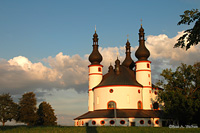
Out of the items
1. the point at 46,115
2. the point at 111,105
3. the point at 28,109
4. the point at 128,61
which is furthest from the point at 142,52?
the point at 28,109

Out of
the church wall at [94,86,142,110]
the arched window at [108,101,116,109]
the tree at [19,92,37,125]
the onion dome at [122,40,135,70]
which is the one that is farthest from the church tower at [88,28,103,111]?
the tree at [19,92,37,125]

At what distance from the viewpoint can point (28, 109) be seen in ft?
234

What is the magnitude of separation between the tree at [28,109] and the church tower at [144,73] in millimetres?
29692

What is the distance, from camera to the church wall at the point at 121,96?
5738 cm

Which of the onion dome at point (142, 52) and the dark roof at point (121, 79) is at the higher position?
the onion dome at point (142, 52)

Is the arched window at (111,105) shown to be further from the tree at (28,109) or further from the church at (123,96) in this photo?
the tree at (28,109)

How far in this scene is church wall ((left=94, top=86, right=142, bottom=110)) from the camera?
57.4 metres

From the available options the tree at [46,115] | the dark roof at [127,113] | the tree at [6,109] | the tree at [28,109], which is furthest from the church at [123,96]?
the tree at [6,109]

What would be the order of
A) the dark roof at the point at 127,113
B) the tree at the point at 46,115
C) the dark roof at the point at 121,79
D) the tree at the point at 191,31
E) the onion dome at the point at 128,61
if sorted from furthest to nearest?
the tree at the point at 46,115 < the onion dome at the point at 128,61 < the dark roof at the point at 121,79 < the dark roof at the point at 127,113 < the tree at the point at 191,31

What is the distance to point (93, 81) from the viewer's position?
6309 cm

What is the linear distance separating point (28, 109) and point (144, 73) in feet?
106

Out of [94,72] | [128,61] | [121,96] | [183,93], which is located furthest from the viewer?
[128,61]

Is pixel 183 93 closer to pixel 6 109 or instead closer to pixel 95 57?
pixel 95 57

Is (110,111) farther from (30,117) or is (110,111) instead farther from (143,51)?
(30,117)
